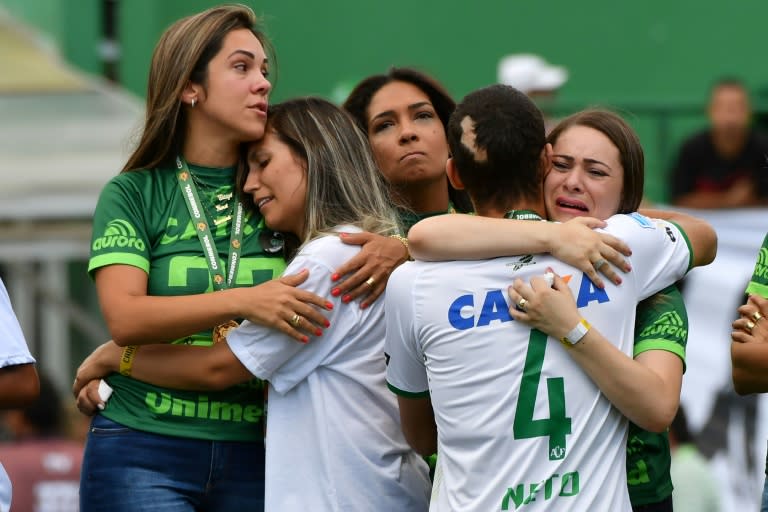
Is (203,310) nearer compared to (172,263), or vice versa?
(203,310)

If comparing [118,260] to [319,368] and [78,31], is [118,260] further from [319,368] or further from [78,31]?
[78,31]

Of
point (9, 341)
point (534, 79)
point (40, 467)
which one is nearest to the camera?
point (9, 341)

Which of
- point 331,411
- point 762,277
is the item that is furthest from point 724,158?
point 331,411

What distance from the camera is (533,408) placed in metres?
2.82

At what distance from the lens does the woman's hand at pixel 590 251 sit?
9.34 feet

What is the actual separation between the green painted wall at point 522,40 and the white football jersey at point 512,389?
25.6 feet

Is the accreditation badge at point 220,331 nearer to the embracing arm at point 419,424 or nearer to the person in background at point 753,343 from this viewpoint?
the embracing arm at point 419,424

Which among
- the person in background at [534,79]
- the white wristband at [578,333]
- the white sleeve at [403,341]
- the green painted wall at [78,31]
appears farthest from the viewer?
the green painted wall at [78,31]

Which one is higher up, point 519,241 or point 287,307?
point 519,241

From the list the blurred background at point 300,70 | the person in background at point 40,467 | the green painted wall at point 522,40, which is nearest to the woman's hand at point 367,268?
the person in background at point 40,467

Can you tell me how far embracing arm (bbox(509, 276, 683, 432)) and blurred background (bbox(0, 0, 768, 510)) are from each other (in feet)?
14.7

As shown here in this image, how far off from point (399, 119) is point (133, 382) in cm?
112

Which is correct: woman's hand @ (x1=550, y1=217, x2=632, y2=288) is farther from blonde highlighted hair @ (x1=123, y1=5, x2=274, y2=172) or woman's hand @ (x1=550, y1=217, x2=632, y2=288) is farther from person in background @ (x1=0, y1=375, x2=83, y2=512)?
person in background @ (x1=0, y1=375, x2=83, y2=512)

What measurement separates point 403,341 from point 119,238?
796mm
